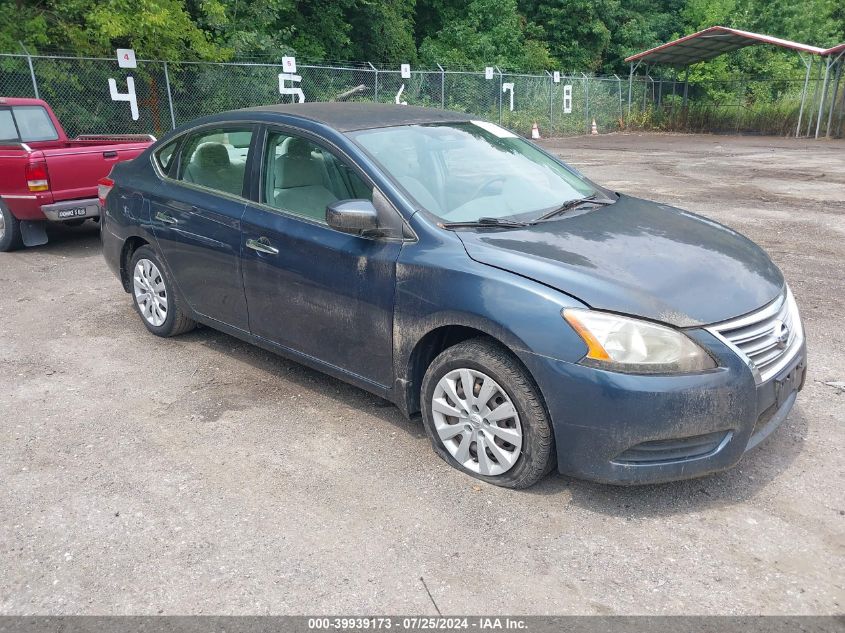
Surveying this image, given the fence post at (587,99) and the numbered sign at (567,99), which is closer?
the numbered sign at (567,99)

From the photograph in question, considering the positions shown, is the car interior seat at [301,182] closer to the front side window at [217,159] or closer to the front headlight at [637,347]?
the front side window at [217,159]

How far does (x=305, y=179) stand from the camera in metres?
4.42

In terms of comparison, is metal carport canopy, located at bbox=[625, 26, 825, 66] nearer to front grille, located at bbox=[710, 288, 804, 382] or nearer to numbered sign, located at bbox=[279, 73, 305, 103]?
numbered sign, located at bbox=[279, 73, 305, 103]

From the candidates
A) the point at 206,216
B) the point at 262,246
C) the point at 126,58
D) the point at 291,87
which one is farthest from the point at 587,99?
the point at 262,246

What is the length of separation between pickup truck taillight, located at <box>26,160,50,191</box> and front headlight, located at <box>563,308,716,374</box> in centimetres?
710

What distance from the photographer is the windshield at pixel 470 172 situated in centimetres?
406

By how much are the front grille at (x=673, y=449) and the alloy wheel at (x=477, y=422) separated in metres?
0.50

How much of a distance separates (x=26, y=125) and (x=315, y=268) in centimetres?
746

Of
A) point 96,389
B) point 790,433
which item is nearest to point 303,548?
point 96,389

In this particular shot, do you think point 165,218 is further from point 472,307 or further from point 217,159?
point 472,307

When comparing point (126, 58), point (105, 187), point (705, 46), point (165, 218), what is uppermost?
point (705, 46)

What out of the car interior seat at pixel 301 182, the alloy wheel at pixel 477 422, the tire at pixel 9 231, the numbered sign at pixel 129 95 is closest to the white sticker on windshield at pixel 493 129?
the car interior seat at pixel 301 182

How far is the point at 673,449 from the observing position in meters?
3.25

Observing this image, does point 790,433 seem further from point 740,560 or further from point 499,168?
point 499,168
